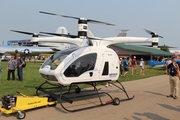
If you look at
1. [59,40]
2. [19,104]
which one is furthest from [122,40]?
[19,104]

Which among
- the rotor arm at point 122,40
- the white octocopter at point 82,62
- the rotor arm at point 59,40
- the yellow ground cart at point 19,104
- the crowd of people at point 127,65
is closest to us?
the yellow ground cart at point 19,104

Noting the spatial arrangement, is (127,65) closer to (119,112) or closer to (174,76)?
(174,76)

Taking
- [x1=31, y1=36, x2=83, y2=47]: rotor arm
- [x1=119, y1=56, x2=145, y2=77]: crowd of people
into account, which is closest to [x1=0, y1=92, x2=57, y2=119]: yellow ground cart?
[x1=31, y1=36, x2=83, y2=47]: rotor arm

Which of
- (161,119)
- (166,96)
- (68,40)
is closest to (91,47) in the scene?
(68,40)

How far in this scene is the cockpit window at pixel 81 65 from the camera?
6699 millimetres

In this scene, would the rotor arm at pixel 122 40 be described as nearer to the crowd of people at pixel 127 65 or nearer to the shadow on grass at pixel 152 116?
the shadow on grass at pixel 152 116

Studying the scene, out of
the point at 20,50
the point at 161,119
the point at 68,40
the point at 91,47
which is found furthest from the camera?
the point at 20,50

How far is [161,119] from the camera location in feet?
19.0

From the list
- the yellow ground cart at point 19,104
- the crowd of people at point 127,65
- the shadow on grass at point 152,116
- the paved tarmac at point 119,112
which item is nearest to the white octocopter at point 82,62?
the paved tarmac at point 119,112

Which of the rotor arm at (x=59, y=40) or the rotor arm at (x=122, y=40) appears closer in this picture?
the rotor arm at (x=59, y=40)

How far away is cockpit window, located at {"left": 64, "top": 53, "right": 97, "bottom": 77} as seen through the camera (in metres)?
6.70

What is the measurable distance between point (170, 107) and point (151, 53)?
37175 mm

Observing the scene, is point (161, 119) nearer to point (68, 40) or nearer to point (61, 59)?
point (61, 59)

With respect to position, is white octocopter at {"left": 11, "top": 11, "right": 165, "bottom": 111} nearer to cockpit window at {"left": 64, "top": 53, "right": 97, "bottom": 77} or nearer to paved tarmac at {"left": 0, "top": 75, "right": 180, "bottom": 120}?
cockpit window at {"left": 64, "top": 53, "right": 97, "bottom": 77}
